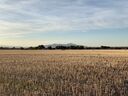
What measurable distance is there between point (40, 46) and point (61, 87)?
110091 mm

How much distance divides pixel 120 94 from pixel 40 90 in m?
2.79

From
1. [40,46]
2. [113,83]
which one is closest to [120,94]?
[113,83]

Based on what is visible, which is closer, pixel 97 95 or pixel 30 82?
pixel 97 95

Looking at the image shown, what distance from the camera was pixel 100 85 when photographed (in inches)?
471

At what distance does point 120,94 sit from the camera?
34.8 ft

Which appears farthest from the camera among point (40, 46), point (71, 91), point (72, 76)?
point (40, 46)

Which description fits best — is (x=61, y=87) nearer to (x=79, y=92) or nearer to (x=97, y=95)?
(x=79, y=92)

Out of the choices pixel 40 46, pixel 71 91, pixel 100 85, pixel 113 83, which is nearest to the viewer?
pixel 71 91

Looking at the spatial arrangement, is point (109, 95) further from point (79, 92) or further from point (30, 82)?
point (30, 82)

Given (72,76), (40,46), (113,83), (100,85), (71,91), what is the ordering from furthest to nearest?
1. (40,46)
2. (72,76)
3. (113,83)
4. (100,85)
5. (71,91)

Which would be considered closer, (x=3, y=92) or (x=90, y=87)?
(x=3, y=92)

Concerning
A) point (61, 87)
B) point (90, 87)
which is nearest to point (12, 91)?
point (61, 87)

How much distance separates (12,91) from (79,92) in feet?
7.68

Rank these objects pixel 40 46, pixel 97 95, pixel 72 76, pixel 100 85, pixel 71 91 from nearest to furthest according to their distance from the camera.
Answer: pixel 97 95
pixel 71 91
pixel 100 85
pixel 72 76
pixel 40 46
